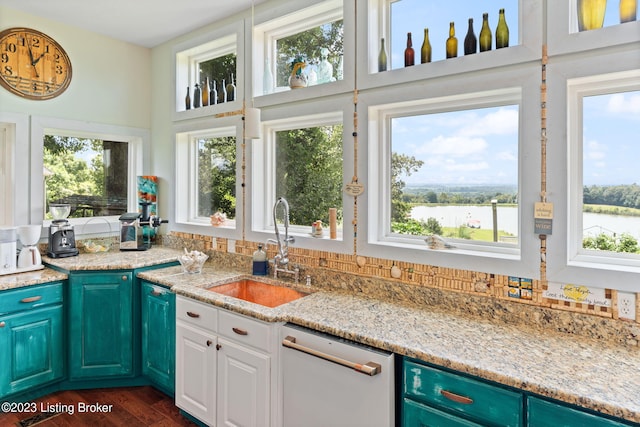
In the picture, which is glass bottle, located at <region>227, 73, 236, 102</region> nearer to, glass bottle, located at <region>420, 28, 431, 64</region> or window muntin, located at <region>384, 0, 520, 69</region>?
window muntin, located at <region>384, 0, 520, 69</region>

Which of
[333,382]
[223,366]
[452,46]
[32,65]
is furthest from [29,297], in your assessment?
[452,46]

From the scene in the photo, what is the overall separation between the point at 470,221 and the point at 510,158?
39 cm

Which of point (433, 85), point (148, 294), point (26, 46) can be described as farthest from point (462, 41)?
point (26, 46)

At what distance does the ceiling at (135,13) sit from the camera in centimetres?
290

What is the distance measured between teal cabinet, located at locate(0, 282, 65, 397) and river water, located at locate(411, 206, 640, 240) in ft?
8.39

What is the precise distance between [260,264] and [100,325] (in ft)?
4.11

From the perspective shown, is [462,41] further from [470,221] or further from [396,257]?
[396,257]

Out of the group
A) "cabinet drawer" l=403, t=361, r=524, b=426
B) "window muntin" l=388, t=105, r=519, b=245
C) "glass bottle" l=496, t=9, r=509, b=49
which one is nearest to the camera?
"cabinet drawer" l=403, t=361, r=524, b=426

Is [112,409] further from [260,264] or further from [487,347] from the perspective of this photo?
[487,347]

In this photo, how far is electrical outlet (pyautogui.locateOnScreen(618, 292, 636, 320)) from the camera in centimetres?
159

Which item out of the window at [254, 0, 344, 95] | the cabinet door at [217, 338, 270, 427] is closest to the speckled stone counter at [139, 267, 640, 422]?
the cabinet door at [217, 338, 270, 427]

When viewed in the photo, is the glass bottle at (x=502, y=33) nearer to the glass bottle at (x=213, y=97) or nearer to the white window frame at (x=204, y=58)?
the white window frame at (x=204, y=58)

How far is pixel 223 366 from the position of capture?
87.0 inches

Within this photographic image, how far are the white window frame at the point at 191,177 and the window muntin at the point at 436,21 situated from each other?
1.41 m
